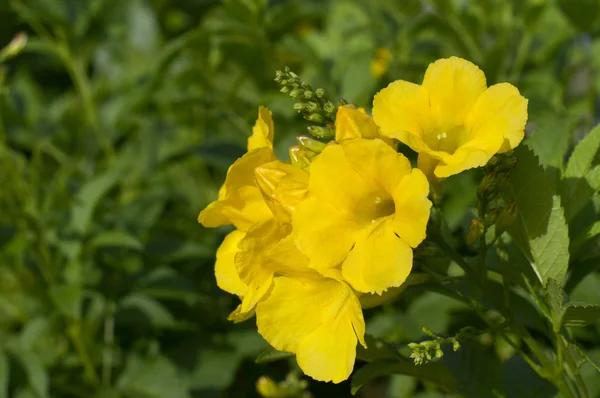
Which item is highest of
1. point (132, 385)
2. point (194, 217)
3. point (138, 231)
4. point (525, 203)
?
point (525, 203)

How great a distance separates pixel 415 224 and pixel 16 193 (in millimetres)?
1520

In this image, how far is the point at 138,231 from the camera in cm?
222

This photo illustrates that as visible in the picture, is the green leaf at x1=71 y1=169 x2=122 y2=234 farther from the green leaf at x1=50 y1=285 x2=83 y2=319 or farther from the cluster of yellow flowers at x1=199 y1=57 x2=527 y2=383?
the cluster of yellow flowers at x1=199 y1=57 x2=527 y2=383

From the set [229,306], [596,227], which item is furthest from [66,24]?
[596,227]

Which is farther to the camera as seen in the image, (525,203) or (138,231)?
(138,231)

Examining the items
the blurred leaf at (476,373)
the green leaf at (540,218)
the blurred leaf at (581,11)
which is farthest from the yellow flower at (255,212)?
the blurred leaf at (581,11)

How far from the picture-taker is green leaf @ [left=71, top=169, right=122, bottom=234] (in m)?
2.02

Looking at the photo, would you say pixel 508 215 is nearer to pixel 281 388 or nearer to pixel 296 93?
pixel 296 93

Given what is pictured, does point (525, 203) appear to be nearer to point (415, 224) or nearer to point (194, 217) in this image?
point (415, 224)

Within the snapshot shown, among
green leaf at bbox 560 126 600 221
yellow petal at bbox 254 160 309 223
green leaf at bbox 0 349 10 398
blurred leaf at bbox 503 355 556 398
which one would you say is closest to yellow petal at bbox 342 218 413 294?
yellow petal at bbox 254 160 309 223

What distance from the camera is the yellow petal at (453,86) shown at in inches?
44.6

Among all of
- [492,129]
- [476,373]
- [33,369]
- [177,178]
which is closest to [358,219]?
[492,129]

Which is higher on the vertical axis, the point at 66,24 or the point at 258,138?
the point at 258,138

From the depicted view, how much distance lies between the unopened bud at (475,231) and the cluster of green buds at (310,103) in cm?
26
